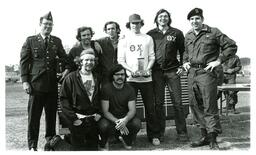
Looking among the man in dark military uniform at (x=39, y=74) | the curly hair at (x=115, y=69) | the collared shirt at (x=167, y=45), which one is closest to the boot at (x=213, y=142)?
the collared shirt at (x=167, y=45)

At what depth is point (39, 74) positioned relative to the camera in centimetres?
463

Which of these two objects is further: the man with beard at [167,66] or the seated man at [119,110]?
the man with beard at [167,66]

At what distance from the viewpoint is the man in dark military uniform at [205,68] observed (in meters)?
4.43

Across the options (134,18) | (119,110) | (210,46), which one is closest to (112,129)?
(119,110)

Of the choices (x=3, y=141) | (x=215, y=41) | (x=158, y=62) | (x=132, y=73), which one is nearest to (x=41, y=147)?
(x=3, y=141)

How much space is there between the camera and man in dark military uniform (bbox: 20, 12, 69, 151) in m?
4.60

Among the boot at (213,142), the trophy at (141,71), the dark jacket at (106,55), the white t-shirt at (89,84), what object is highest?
the dark jacket at (106,55)

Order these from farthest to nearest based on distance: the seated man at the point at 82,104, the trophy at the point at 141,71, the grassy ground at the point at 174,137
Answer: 1. the trophy at the point at 141,71
2. the grassy ground at the point at 174,137
3. the seated man at the point at 82,104

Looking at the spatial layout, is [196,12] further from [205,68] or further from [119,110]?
[119,110]

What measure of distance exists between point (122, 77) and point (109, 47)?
2.35 feet

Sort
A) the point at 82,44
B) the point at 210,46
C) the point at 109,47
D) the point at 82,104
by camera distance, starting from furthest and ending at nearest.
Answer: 1. the point at 109,47
2. the point at 82,44
3. the point at 210,46
4. the point at 82,104

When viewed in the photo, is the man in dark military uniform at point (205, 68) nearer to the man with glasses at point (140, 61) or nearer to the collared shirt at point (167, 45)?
the collared shirt at point (167, 45)

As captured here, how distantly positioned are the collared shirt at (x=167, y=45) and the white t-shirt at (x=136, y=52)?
0.14 metres

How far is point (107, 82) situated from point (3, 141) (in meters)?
1.77
